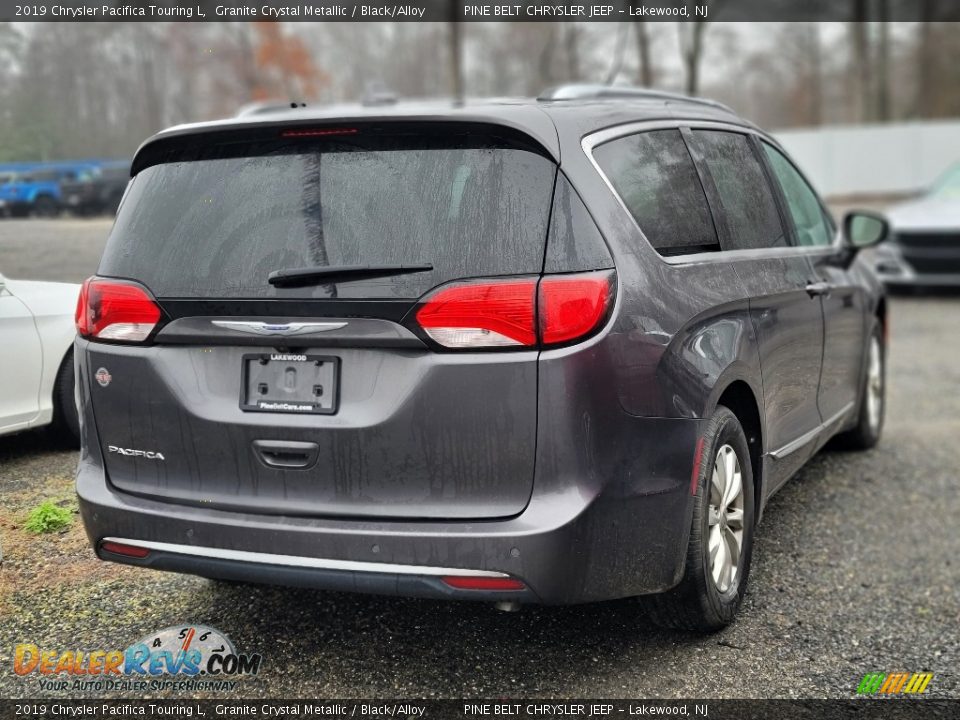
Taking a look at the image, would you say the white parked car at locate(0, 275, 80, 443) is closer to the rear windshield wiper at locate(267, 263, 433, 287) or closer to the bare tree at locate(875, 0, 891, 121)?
the rear windshield wiper at locate(267, 263, 433, 287)

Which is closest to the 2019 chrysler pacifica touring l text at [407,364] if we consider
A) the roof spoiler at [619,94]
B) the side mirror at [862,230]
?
the roof spoiler at [619,94]

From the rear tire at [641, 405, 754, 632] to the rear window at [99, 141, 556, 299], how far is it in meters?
0.97

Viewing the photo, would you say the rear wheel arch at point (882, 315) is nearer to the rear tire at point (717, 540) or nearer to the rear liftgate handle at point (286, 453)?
the rear tire at point (717, 540)

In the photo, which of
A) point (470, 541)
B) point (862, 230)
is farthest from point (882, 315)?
point (470, 541)

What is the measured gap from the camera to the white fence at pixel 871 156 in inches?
1287

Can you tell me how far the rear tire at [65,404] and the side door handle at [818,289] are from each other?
2932mm

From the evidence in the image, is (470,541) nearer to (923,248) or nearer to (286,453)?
(286,453)

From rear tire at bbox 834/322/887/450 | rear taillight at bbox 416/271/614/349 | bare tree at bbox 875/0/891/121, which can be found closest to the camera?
rear taillight at bbox 416/271/614/349

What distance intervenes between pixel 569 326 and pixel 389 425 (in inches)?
21.9

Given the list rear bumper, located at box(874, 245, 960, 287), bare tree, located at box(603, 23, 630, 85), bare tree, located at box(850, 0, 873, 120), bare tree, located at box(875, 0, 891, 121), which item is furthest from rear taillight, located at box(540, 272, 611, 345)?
bare tree, located at box(875, 0, 891, 121)

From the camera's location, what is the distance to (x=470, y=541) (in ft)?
9.28

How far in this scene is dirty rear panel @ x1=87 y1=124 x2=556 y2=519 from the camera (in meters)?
2.85

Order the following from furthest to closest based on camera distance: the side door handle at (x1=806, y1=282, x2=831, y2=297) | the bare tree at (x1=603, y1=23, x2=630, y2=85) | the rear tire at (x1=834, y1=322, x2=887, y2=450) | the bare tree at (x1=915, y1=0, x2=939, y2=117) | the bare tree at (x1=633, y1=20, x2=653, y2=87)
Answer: the bare tree at (x1=915, y1=0, x2=939, y2=117) → the bare tree at (x1=633, y1=20, x2=653, y2=87) → the bare tree at (x1=603, y1=23, x2=630, y2=85) → the rear tire at (x1=834, y1=322, x2=887, y2=450) → the side door handle at (x1=806, y1=282, x2=831, y2=297)

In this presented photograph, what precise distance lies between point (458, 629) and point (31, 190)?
2.15 m
